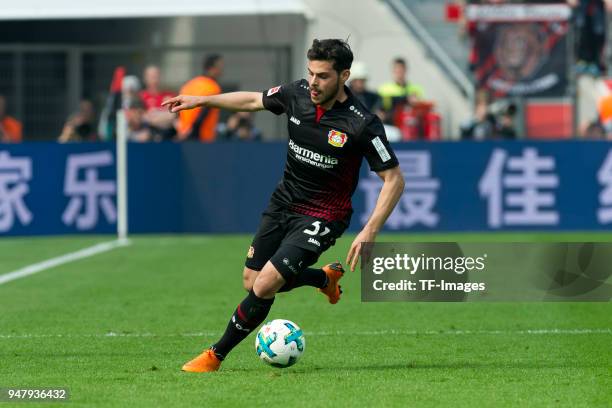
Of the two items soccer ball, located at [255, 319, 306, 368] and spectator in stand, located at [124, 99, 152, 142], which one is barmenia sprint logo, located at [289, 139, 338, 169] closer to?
soccer ball, located at [255, 319, 306, 368]

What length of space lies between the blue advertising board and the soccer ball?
37.0ft

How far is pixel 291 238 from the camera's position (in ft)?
29.3

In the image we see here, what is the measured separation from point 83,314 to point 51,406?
180 inches

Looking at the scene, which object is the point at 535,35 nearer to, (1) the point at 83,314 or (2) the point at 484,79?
(2) the point at 484,79

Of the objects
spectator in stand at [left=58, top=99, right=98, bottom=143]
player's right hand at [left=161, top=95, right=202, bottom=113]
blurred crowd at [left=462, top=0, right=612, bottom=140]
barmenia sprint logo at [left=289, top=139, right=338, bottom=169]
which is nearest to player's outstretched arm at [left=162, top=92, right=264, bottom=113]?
player's right hand at [left=161, top=95, right=202, bottom=113]

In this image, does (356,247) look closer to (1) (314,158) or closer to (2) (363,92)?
(1) (314,158)

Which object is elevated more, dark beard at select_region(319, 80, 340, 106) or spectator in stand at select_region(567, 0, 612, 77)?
spectator in stand at select_region(567, 0, 612, 77)

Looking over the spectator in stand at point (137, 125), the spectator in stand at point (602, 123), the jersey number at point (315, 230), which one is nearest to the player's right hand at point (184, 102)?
the jersey number at point (315, 230)

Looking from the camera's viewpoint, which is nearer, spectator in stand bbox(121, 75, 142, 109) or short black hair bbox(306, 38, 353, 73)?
short black hair bbox(306, 38, 353, 73)

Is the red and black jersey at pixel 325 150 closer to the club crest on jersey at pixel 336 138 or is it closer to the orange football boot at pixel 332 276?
the club crest on jersey at pixel 336 138

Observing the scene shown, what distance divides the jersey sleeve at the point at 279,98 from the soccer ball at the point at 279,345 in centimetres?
139

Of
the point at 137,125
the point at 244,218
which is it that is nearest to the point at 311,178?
the point at 244,218

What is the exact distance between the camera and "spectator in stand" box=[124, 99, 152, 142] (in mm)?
21578

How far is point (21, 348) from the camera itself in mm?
9766
